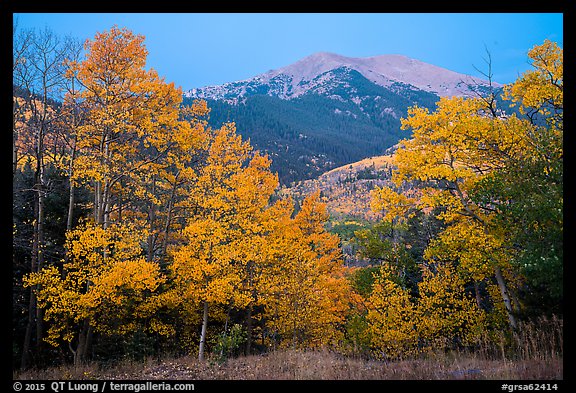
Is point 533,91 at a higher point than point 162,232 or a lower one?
higher

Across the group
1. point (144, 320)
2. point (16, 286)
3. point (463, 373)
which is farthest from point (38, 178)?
point (463, 373)

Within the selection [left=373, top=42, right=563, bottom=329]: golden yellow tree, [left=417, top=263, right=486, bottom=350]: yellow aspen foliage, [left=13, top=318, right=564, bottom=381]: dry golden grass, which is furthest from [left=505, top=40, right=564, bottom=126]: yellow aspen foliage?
[left=417, top=263, right=486, bottom=350]: yellow aspen foliage

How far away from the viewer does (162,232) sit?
2009cm

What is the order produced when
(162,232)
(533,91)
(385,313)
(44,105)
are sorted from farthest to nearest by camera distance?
(162,232) < (385,313) < (44,105) < (533,91)

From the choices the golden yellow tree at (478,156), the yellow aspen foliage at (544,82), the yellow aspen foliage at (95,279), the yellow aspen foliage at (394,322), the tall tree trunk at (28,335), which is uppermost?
the yellow aspen foliage at (544,82)

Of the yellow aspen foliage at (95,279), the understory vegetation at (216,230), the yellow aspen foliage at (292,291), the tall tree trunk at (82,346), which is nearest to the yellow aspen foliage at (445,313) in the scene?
the understory vegetation at (216,230)

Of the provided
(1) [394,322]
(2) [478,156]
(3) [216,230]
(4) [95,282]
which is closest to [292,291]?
(1) [394,322]

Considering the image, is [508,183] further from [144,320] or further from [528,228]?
[144,320]

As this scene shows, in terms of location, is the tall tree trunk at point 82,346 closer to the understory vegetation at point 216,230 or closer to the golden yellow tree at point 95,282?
the golden yellow tree at point 95,282

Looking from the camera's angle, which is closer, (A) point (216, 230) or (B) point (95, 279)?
(B) point (95, 279)

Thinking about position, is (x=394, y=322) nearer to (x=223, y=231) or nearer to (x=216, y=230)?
(x=223, y=231)

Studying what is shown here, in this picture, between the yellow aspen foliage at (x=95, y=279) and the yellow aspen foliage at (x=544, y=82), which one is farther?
the yellow aspen foliage at (x=95, y=279)
